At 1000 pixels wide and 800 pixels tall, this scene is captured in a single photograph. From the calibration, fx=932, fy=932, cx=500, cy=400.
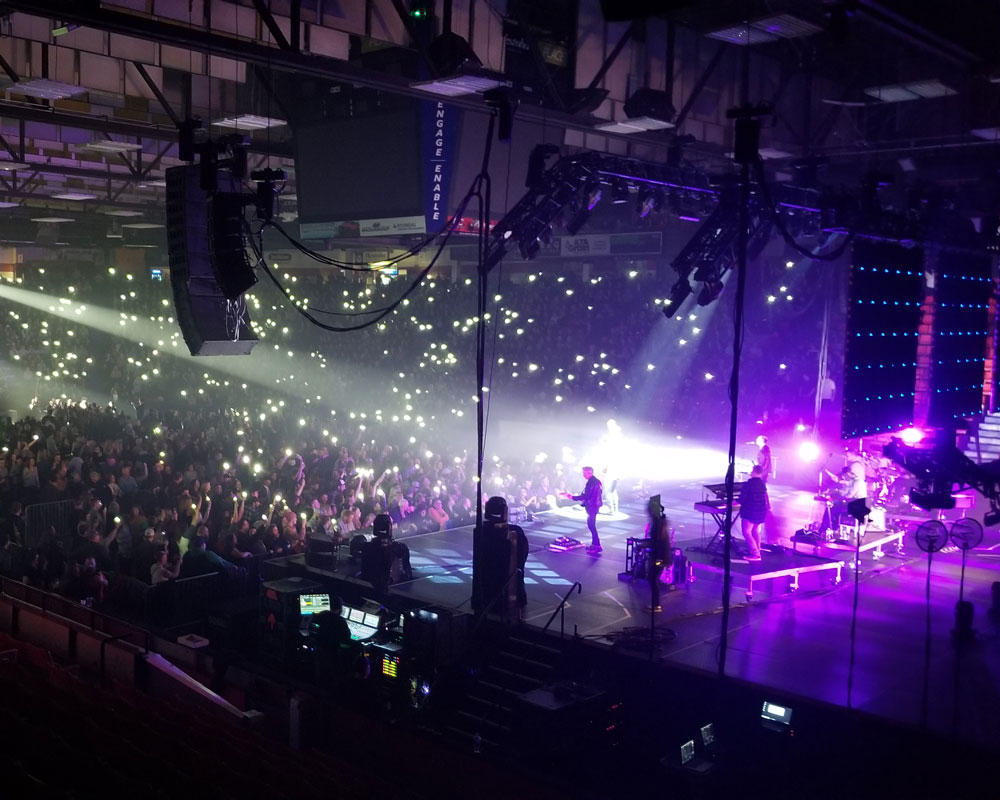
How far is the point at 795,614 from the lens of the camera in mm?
10039

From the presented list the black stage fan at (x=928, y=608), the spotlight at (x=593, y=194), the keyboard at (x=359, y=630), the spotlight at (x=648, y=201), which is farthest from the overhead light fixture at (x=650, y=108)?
the keyboard at (x=359, y=630)

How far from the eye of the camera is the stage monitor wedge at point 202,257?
7035mm

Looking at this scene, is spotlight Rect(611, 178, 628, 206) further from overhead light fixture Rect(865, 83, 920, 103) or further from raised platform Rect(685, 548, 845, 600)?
raised platform Rect(685, 548, 845, 600)

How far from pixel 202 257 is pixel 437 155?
2572mm

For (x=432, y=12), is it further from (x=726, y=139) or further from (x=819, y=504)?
(x=819, y=504)

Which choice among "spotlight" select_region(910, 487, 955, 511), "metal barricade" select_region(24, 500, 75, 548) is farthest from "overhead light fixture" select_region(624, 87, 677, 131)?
"metal barricade" select_region(24, 500, 75, 548)

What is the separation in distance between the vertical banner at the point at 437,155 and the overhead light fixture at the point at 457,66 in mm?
1643

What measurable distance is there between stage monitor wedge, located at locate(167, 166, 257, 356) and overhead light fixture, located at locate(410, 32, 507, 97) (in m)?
1.85

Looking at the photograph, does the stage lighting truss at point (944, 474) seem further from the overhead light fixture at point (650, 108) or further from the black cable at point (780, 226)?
the overhead light fixture at point (650, 108)

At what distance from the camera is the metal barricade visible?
41.8 feet

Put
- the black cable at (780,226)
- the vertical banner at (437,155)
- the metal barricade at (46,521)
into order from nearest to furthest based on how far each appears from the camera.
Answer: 1. the black cable at (780,226)
2. the vertical banner at (437,155)
3. the metal barricade at (46,521)

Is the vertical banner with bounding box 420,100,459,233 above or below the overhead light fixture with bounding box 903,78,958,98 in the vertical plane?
below

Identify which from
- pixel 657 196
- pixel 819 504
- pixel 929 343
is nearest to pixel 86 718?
pixel 657 196

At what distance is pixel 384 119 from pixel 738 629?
242 inches
